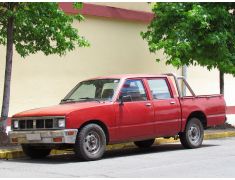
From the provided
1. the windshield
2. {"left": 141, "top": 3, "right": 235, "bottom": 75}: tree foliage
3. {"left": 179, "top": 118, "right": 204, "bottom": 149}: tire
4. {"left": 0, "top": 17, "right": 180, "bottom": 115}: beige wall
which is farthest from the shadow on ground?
{"left": 0, "top": 17, "right": 180, "bottom": 115}: beige wall

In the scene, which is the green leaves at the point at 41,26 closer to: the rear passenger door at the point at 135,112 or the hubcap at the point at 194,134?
the rear passenger door at the point at 135,112

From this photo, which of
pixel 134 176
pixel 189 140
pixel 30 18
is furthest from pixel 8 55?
pixel 134 176

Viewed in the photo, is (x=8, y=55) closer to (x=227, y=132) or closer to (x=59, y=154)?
(x=59, y=154)

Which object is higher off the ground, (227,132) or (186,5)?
(186,5)

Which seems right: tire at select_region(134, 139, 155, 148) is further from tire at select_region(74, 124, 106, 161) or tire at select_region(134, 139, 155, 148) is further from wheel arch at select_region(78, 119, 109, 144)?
tire at select_region(74, 124, 106, 161)

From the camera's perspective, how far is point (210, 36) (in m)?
17.1

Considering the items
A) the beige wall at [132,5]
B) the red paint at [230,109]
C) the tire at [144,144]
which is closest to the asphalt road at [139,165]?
the tire at [144,144]

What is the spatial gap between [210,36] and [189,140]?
473cm

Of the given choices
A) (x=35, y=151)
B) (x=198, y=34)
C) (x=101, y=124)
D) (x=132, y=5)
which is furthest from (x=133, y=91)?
(x=132, y=5)

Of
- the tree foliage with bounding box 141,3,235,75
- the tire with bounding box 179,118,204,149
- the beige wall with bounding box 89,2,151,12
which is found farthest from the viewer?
the beige wall with bounding box 89,2,151,12

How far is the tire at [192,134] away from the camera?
13336 millimetres

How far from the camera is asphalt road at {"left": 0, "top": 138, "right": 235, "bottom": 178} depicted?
947 centimetres

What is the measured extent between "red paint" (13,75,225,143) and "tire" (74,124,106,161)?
0.18 m

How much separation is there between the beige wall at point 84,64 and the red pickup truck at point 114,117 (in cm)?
545
